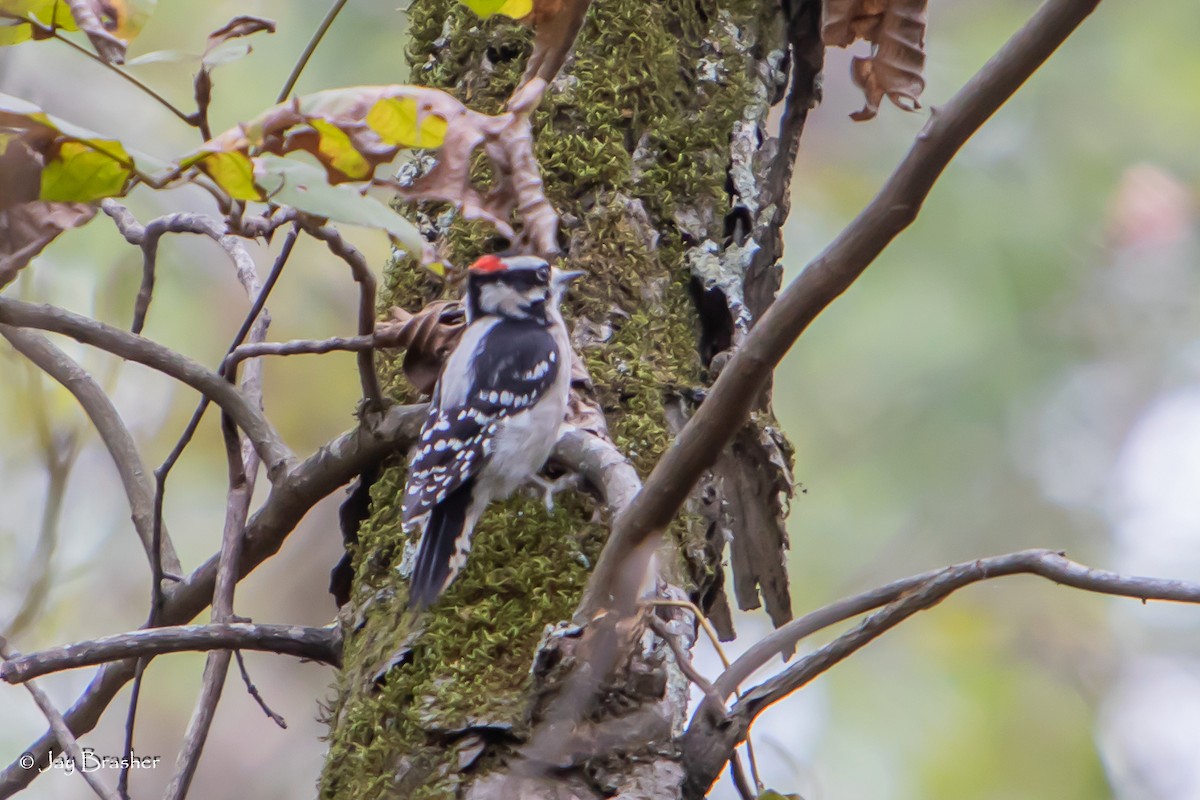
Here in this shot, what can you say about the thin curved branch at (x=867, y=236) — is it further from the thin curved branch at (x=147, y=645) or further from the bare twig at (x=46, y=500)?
the bare twig at (x=46, y=500)

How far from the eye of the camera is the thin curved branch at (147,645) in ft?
6.21

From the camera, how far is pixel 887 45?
238 cm

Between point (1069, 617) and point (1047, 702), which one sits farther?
point (1069, 617)

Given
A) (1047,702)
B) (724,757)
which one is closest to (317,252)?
(1047,702)

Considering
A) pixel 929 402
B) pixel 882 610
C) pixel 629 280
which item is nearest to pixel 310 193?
pixel 882 610

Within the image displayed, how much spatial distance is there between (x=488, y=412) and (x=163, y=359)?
1.13 metres

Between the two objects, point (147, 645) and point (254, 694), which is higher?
point (254, 694)

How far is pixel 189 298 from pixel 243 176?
15.4ft

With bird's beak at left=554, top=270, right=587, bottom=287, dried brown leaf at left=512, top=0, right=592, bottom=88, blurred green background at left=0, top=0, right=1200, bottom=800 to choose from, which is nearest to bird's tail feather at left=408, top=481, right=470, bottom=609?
bird's beak at left=554, top=270, right=587, bottom=287

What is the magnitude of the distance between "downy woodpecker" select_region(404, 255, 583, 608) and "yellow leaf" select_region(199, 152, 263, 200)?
934mm

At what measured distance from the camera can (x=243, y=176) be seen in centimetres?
137

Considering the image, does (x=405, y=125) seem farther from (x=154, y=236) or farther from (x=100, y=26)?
(x=154, y=236)

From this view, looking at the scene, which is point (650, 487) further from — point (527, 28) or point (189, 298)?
point (189, 298)

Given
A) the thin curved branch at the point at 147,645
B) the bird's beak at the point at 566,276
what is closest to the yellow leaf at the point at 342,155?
the thin curved branch at the point at 147,645
